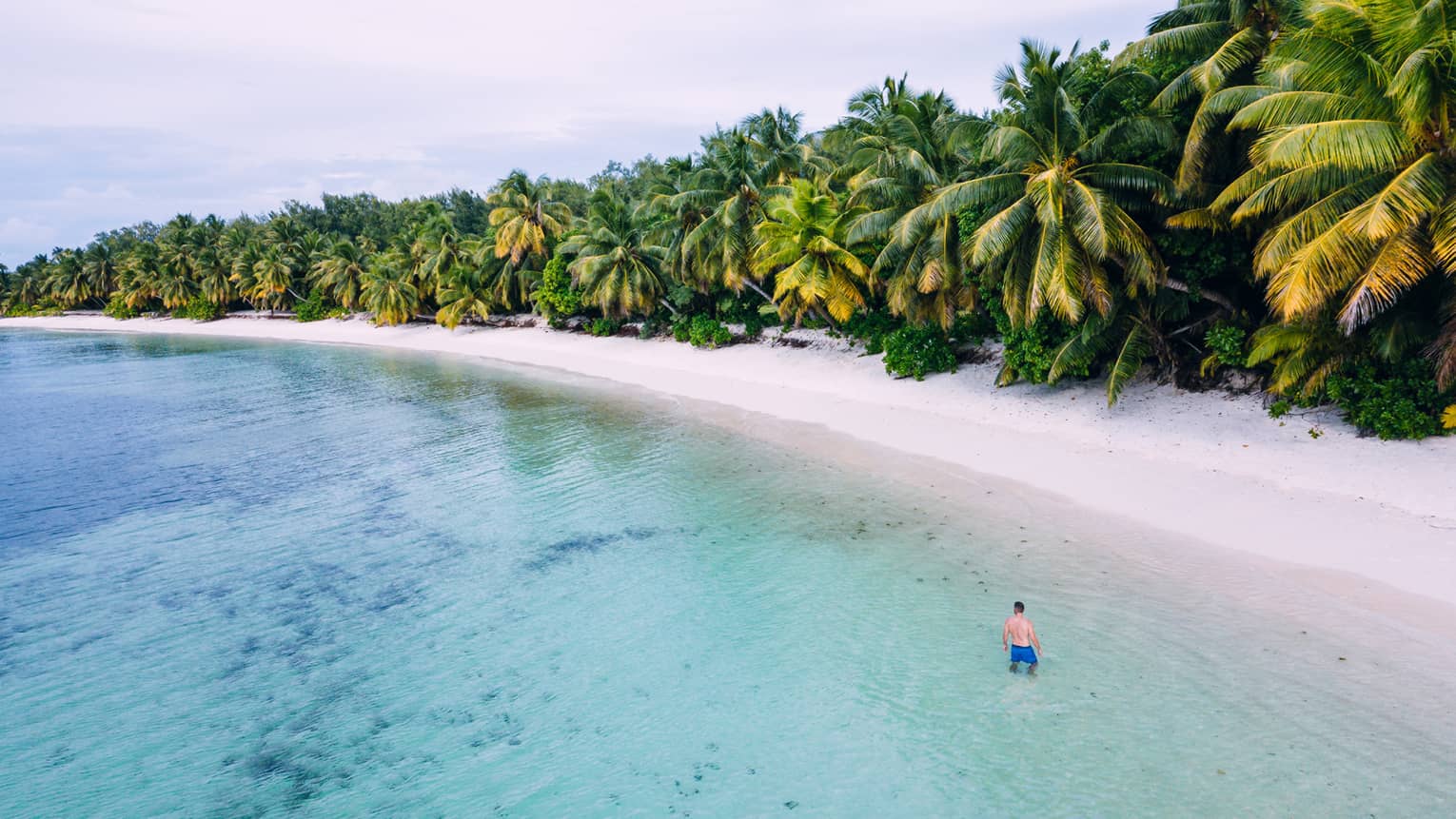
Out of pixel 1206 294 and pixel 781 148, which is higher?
pixel 781 148

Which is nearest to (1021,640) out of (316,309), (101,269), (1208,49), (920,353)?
(1208,49)

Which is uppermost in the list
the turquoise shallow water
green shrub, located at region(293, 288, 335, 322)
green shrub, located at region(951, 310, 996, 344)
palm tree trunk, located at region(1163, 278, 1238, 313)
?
palm tree trunk, located at region(1163, 278, 1238, 313)

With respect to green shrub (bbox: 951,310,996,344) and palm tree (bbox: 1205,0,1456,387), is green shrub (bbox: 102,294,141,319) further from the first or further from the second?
palm tree (bbox: 1205,0,1456,387)

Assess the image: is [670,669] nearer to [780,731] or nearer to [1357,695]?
[780,731]

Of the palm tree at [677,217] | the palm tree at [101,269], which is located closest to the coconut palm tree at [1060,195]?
the palm tree at [677,217]

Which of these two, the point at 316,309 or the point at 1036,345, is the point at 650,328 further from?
the point at 316,309

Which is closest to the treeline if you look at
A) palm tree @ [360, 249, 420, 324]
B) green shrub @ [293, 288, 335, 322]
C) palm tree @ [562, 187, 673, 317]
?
palm tree @ [562, 187, 673, 317]
